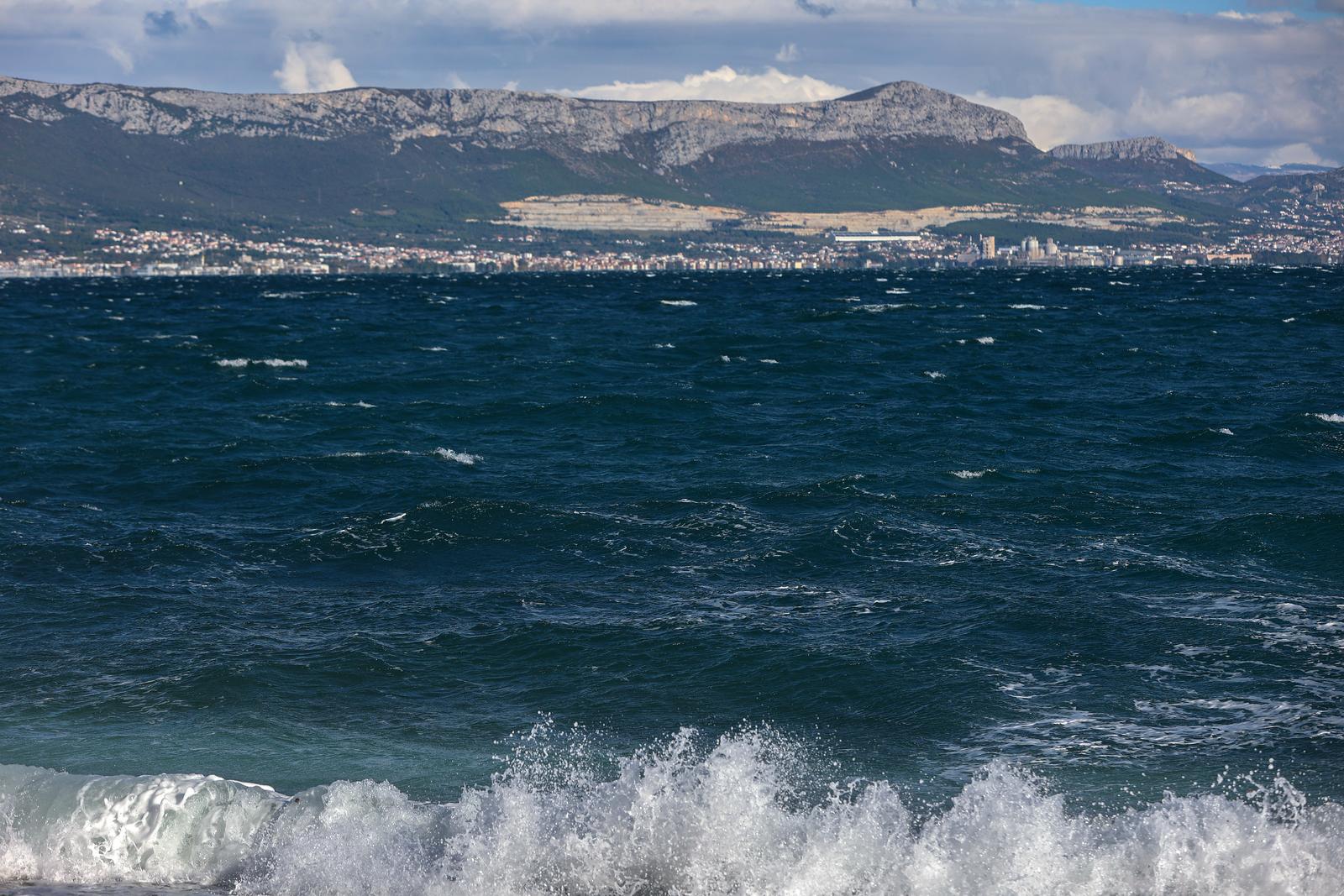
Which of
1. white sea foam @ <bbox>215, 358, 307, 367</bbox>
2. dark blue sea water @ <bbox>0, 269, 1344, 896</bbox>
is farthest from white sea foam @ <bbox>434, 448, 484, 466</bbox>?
white sea foam @ <bbox>215, 358, 307, 367</bbox>

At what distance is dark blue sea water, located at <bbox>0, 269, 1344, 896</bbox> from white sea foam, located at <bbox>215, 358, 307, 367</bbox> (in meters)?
14.6

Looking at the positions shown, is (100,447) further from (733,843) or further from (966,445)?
(733,843)

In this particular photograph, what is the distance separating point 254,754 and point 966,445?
22.8 m

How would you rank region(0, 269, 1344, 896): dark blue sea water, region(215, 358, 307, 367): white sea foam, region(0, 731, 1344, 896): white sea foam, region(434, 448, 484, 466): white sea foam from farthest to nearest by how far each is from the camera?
region(215, 358, 307, 367): white sea foam < region(434, 448, 484, 466): white sea foam < region(0, 269, 1344, 896): dark blue sea water < region(0, 731, 1344, 896): white sea foam

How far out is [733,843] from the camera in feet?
38.6

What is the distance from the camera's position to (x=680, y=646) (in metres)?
17.6

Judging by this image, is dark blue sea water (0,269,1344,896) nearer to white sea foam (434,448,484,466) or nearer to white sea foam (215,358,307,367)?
white sea foam (434,448,484,466)

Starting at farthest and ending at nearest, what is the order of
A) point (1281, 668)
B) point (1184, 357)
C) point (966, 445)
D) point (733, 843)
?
1. point (1184, 357)
2. point (966, 445)
3. point (1281, 668)
4. point (733, 843)

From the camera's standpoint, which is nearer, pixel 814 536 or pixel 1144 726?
pixel 1144 726

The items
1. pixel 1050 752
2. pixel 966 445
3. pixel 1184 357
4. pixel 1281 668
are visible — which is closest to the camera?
→ pixel 1050 752

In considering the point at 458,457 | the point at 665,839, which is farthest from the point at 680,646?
the point at 458,457

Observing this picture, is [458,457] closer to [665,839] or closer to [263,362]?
[665,839]

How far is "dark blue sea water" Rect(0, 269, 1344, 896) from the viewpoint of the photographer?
11.8 meters

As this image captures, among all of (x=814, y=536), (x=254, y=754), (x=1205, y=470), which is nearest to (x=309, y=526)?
(x=814, y=536)
